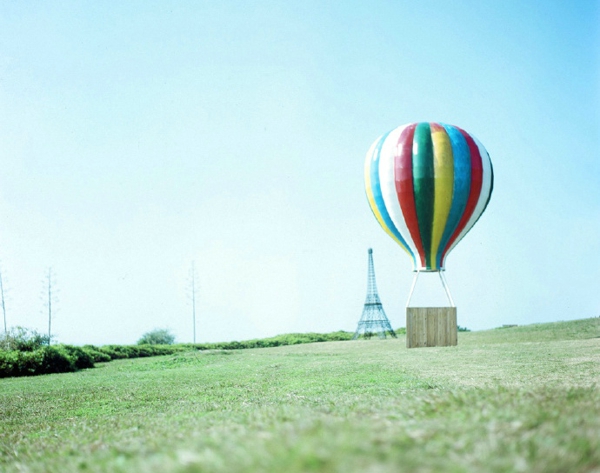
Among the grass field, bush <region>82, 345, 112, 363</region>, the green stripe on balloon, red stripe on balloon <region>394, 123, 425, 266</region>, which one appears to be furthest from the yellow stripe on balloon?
bush <region>82, 345, 112, 363</region>

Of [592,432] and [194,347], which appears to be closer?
[592,432]

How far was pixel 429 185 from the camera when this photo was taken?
1106 inches

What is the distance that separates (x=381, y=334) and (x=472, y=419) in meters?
59.0

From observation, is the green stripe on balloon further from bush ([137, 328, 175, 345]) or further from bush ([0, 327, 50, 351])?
bush ([137, 328, 175, 345])

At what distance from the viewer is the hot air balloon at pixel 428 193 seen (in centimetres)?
2820

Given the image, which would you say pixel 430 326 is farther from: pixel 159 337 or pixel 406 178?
pixel 159 337

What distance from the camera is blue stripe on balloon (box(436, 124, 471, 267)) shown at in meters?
28.2

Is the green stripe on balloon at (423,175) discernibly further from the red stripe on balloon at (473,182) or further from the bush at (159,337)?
the bush at (159,337)

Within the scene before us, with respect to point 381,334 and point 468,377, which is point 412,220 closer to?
point 468,377

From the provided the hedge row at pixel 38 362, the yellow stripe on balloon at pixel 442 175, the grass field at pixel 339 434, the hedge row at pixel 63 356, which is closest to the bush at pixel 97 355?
the hedge row at pixel 63 356

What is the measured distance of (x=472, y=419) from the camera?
448cm

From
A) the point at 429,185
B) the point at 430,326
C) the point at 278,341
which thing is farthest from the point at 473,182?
the point at 278,341

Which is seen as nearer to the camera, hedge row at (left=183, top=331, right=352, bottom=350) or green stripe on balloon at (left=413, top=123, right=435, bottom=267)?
green stripe on balloon at (left=413, top=123, right=435, bottom=267)

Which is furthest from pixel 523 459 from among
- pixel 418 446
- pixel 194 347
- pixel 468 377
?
pixel 194 347
